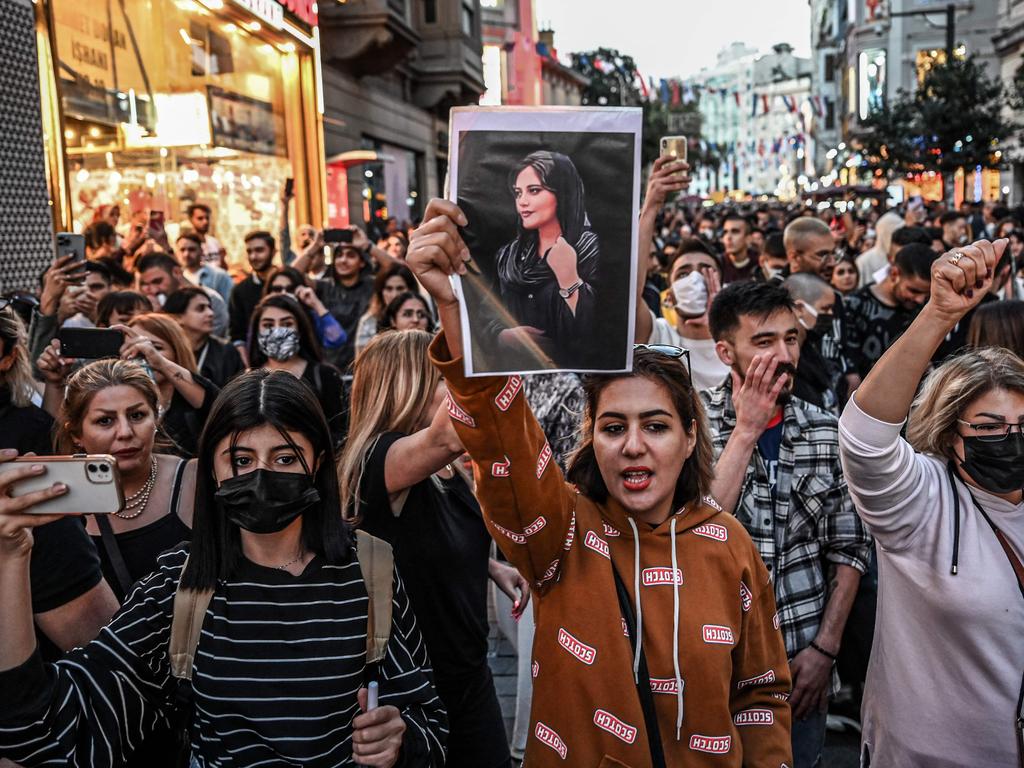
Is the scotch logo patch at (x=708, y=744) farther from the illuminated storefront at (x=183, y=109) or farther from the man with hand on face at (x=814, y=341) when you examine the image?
the illuminated storefront at (x=183, y=109)

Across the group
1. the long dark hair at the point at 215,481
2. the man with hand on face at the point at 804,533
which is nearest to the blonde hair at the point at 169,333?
the long dark hair at the point at 215,481

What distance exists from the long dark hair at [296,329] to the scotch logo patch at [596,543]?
394cm

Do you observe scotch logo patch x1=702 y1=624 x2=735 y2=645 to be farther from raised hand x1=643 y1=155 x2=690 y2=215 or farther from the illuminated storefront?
the illuminated storefront

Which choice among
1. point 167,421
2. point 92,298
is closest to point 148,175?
point 92,298

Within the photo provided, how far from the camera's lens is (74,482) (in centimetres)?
194

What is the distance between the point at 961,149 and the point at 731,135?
17232 centimetres

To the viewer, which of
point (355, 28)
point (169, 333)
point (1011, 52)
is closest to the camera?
point (169, 333)

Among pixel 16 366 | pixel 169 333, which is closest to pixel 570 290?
pixel 16 366

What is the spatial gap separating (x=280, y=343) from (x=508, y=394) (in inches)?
155

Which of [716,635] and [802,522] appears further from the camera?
[802,522]

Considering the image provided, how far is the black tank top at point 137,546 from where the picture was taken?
3.02 m

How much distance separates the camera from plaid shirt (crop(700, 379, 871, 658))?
328 centimetres

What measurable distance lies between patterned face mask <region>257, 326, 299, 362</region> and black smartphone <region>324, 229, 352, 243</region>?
3261 mm

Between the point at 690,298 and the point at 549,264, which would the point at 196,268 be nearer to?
the point at 690,298
